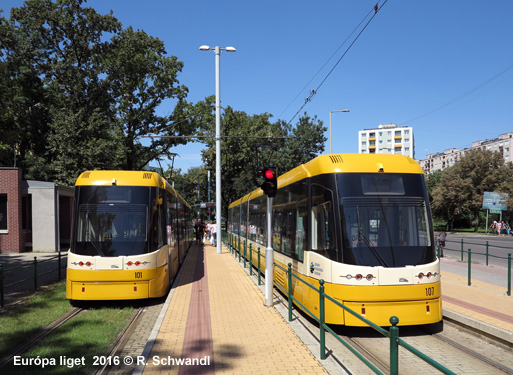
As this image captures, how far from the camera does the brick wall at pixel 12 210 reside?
2238 cm

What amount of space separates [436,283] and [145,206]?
630 centimetres

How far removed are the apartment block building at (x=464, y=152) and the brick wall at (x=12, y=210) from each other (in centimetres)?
8510

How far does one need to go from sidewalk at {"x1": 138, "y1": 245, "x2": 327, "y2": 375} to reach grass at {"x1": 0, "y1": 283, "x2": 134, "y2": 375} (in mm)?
863

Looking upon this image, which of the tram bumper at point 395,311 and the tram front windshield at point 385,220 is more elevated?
the tram front windshield at point 385,220

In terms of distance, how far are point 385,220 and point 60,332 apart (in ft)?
19.5

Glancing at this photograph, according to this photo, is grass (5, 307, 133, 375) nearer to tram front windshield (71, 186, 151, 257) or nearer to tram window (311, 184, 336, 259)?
tram front windshield (71, 186, 151, 257)

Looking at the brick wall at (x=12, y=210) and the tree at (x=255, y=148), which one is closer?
the brick wall at (x=12, y=210)

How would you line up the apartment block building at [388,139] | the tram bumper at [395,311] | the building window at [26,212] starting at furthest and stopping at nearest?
1. the apartment block building at [388,139]
2. the building window at [26,212]
3. the tram bumper at [395,311]

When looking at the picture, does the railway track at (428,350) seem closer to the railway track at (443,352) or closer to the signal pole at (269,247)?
the railway track at (443,352)

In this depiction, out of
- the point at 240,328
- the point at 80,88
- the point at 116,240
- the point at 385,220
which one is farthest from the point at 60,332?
the point at 80,88

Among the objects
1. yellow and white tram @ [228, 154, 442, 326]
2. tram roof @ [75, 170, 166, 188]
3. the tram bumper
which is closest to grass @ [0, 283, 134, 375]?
tram roof @ [75, 170, 166, 188]

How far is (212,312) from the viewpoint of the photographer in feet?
28.1

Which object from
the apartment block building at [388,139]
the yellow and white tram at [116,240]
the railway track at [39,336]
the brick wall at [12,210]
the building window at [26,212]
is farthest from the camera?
the apartment block building at [388,139]

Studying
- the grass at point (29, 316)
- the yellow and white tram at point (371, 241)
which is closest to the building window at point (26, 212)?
the grass at point (29, 316)
